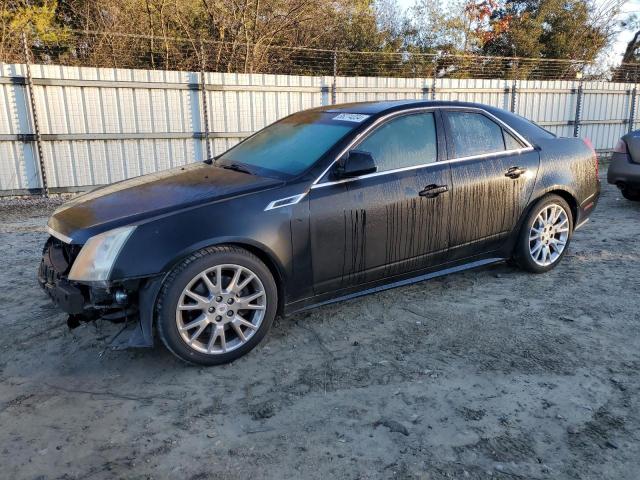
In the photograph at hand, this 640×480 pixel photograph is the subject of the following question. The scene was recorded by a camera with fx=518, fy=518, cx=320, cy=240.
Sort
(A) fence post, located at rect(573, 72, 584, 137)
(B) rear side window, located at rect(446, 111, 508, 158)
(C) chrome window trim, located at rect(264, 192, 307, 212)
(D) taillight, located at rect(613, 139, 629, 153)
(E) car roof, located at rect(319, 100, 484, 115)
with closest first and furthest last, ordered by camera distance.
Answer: (C) chrome window trim, located at rect(264, 192, 307, 212) < (E) car roof, located at rect(319, 100, 484, 115) < (B) rear side window, located at rect(446, 111, 508, 158) < (D) taillight, located at rect(613, 139, 629, 153) < (A) fence post, located at rect(573, 72, 584, 137)

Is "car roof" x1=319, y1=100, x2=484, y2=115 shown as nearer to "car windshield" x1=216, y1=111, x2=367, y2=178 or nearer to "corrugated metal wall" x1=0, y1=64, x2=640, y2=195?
"car windshield" x1=216, y1=111, x2=367, y2=178

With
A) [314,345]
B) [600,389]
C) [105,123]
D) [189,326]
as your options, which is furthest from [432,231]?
[105,123]

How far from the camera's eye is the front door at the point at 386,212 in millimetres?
3547

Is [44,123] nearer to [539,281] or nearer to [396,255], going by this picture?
[396,255]

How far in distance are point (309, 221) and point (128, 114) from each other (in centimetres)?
702

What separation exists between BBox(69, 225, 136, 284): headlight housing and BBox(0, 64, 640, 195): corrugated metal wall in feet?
22.2

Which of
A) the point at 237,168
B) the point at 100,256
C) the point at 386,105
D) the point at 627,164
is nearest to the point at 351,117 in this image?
the point at 386,105

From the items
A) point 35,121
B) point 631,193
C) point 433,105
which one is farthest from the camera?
point 35,121

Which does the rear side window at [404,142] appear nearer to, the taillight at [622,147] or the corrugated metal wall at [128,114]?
the taillight at [622,147]

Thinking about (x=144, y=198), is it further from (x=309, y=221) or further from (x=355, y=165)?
(x=355, y=165)

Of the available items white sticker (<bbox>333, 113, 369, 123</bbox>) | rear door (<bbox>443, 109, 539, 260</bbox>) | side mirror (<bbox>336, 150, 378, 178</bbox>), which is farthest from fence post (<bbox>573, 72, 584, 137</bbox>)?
side mirror (<bbox>336, 150, 378, 178</bbox>)

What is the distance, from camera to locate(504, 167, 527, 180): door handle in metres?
4.39

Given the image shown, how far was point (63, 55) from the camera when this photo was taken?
11.1 meters

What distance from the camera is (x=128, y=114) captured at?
9.25 m
